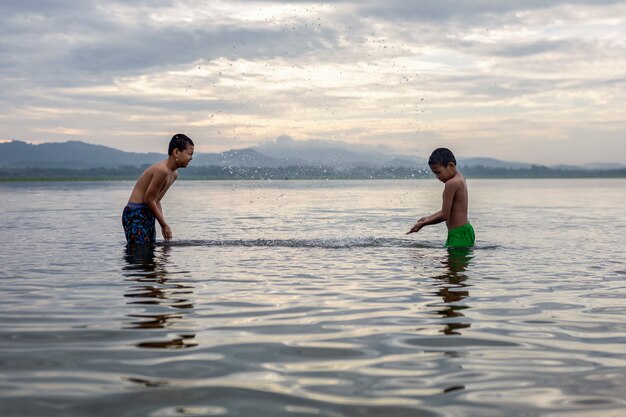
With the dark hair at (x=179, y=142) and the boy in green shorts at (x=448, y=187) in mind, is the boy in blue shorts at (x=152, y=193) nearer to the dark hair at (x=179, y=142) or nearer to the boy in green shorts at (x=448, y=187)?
the dark hair at (x=179, y=142)

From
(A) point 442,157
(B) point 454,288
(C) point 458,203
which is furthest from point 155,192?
(B) point 454,288

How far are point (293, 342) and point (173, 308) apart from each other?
1890 mm

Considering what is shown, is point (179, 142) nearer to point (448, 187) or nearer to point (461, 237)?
point (448, 187)

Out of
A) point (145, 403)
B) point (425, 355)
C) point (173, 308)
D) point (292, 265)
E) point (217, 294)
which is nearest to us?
point (145, 403)

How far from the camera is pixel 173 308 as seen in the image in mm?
6820

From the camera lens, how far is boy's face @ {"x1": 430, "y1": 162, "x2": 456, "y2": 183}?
471 inches

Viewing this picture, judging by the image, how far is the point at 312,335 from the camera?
5.65 m

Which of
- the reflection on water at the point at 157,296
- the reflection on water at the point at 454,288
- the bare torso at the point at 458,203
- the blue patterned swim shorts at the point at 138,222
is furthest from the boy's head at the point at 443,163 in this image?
the blue patterned swim shorts at the point at 138,222

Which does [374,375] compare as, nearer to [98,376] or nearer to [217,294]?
[98,376]

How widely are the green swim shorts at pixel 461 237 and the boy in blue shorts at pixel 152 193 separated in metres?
4.98

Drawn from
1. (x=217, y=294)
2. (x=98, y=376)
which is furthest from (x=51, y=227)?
(x=98, y=376)

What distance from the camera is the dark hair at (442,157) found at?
39.1 feet

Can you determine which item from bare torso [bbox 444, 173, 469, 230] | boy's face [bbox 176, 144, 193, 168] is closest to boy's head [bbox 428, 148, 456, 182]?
bare torso [bbox 444, 173, 469, 230]

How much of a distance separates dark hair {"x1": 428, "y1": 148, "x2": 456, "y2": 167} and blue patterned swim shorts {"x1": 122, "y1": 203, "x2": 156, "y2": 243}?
16.8 ft
